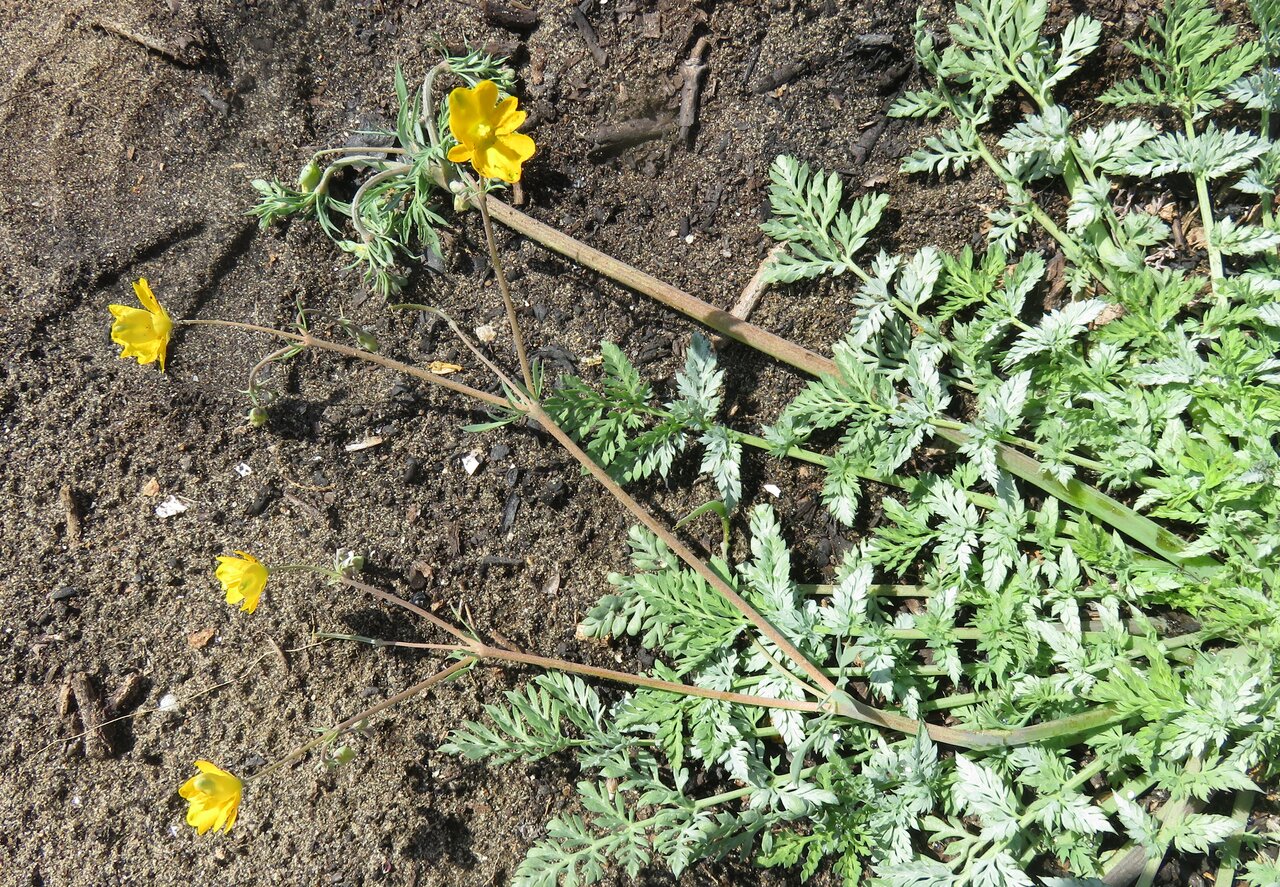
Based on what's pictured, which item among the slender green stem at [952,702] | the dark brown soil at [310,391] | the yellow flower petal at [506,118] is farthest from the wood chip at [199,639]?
the slender green stem at [952,702]

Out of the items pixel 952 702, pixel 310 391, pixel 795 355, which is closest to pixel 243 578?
pixel 310 391

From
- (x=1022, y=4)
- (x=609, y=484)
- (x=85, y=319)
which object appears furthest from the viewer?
(x=85, y=319)

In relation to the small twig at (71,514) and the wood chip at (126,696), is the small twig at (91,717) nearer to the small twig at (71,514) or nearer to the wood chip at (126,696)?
the wood chip at (126,696)

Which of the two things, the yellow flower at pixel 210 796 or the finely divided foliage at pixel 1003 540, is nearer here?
the yellow flower at pixel 210 796

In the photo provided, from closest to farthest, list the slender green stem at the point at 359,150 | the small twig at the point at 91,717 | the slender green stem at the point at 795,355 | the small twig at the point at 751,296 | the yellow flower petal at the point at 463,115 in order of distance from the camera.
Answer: the yellow flower petal at the point at 463,115, the slender green stem at the point at 795,355, the small twig at the point at 91,717, the slender green stem at the point at 359,150, the small twig at the point at 751,296

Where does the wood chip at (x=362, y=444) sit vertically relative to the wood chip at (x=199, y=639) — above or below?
above

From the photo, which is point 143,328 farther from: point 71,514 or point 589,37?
point 589,37

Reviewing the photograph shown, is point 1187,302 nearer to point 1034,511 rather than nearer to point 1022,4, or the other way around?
point 1034,511

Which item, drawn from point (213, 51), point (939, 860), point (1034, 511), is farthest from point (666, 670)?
point (213, 51)
